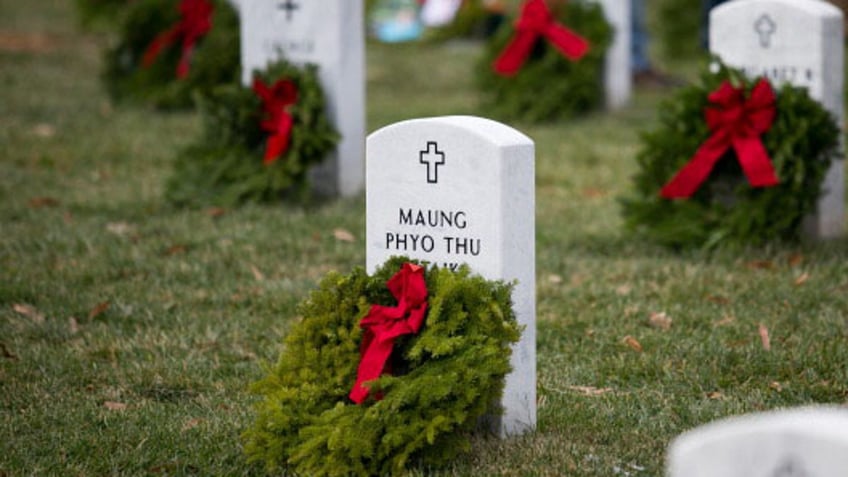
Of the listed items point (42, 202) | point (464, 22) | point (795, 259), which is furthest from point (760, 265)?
point (464, 22)

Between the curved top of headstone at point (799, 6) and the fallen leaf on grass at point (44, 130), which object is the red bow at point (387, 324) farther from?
the fallen leaf on grass at point (44, 130)

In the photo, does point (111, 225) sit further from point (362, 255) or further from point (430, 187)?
point (430, 187)

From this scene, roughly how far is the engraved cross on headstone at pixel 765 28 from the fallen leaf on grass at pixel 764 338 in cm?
197

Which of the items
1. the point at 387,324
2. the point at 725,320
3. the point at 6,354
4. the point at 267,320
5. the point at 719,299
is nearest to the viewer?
the point at 387,324

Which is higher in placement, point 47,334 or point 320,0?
point 320,0

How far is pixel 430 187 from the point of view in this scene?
4.24m

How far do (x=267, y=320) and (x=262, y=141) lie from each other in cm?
275

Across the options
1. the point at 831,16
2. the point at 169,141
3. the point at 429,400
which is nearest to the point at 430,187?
the point at 429,400

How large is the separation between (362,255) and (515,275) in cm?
294

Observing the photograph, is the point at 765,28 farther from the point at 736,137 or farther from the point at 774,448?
the point at 774,448

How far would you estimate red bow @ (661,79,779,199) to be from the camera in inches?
265

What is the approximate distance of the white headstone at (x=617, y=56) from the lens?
38.7 ft

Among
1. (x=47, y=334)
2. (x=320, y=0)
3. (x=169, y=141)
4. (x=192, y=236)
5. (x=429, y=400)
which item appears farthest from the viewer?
(x=169, y=141)

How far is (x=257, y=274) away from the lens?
6668mm
